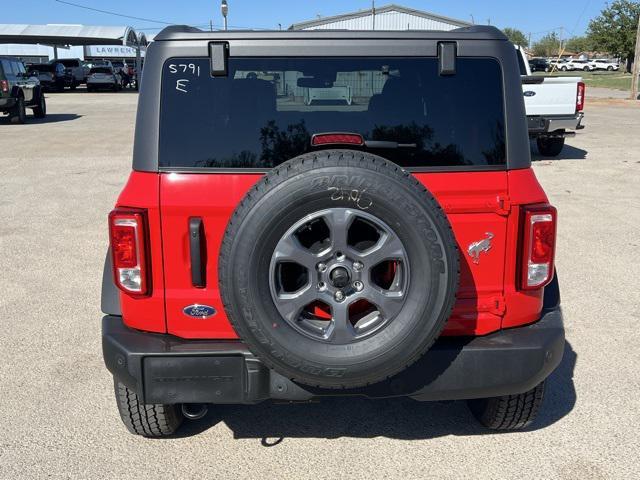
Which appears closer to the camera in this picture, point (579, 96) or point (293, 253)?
point (293, 253)

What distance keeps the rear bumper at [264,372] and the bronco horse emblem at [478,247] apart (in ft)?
1.24

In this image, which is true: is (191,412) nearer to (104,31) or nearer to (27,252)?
(27,252)

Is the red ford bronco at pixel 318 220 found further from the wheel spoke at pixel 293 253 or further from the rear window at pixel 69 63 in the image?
the rear window at pixel 69 63

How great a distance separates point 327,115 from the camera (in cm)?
292

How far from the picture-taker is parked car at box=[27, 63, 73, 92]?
121 ft

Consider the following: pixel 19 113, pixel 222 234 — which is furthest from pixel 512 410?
pixel 19 113

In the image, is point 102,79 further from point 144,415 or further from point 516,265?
point 516,265

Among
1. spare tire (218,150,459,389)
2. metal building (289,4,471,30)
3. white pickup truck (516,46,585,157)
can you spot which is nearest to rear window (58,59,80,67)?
metal building (289,4,471,30)

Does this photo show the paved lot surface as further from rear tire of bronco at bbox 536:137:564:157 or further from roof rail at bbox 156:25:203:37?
rear tire of bronco at bbox 536:137:564:157

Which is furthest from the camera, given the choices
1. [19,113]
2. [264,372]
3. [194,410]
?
[19,113]

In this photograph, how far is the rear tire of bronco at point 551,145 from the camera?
13773 millimetres

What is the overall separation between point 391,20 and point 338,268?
144ft

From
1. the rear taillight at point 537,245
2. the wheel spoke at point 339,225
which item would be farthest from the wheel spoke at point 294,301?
the rear taillight at point 537,245

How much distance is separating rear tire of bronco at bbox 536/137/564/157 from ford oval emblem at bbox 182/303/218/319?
40.0ft
